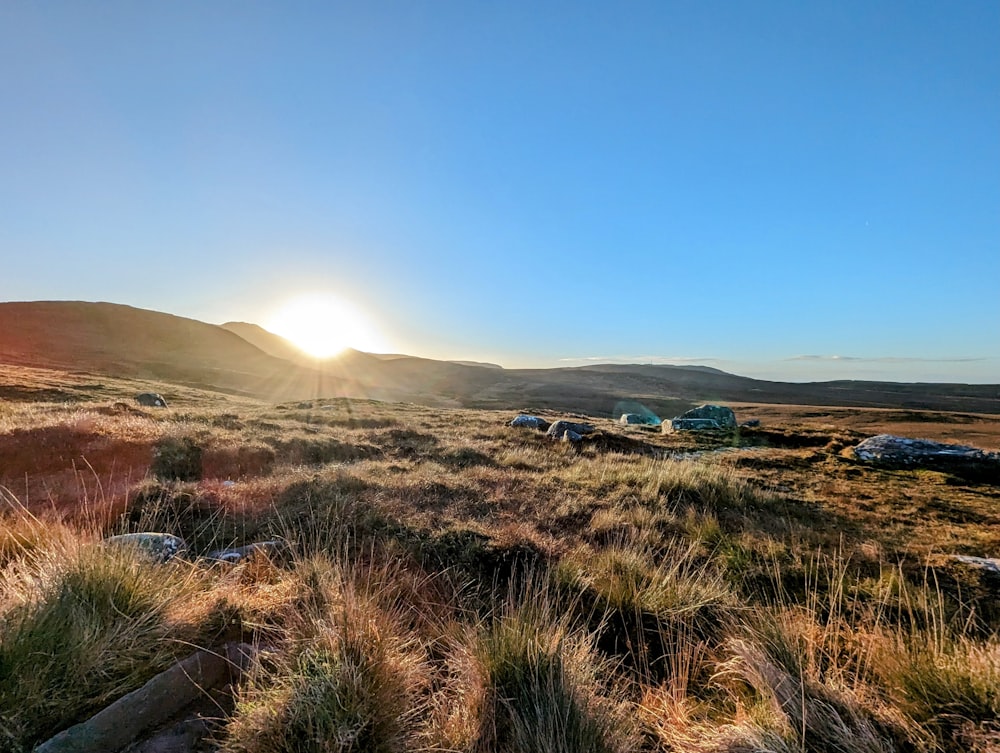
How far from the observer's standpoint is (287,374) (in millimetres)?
78562

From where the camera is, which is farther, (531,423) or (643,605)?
(531,423)

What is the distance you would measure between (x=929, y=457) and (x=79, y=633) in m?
21.8

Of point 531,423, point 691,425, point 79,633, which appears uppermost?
point 79,633

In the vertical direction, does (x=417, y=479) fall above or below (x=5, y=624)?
below

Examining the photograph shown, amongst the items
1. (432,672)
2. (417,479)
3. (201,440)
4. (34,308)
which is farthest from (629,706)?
(34,308)

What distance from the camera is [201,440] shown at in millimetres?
11070

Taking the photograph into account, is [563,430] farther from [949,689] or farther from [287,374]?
[287,374]

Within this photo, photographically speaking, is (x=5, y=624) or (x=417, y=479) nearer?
(x=5, y=624)

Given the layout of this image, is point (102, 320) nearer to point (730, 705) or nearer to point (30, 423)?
point (30, 423)

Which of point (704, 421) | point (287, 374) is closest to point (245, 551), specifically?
point (704, 421)

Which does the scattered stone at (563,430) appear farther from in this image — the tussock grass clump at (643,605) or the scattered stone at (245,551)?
the scattered stone at (245,551)

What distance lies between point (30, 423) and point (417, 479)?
9.37 meters

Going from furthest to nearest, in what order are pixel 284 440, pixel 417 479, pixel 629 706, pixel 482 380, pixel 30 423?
pixel 482 380
pixel 284 440
pixel 30 423
pixel 417 479
pixel 629 706

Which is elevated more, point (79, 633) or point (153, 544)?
point (79, 633)
